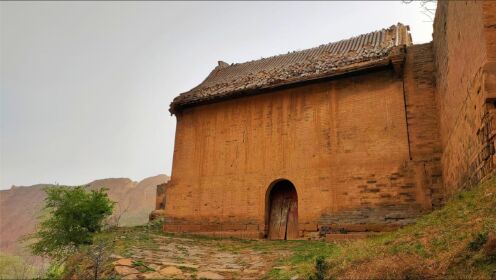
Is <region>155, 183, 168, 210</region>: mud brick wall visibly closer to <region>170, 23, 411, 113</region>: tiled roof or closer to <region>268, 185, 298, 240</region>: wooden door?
<region>170, 23, 411, 113</region>: tiled roof

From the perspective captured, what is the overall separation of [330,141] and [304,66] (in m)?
2.99

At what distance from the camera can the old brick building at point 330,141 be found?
34.2 ft

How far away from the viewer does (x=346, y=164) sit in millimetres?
11680

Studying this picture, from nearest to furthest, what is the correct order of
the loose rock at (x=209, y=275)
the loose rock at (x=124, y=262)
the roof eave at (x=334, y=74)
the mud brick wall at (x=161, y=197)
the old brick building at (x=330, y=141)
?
the loose rock at (x=209, y=275) → the loose rock at (x=124, y=262) → the old brick building at (x=330, y=141) → the roof eave at (x=334, y=74) → the mud brick wall at (x=161, y=197)

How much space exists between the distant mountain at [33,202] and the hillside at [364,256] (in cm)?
6134

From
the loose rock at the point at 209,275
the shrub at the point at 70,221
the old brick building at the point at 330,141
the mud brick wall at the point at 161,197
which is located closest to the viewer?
the loose rock at the point at 209,275

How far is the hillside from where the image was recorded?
4.44 metres

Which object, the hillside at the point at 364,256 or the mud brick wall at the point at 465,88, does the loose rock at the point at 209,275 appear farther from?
the mud brick wall at the point at 465,88

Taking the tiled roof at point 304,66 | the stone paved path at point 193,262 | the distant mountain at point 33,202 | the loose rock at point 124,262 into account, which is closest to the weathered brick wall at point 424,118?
the tiled roof at point 304,66

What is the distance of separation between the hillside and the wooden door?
77.0 inches

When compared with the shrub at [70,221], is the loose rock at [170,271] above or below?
below

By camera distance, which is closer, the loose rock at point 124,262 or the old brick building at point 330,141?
the loose rock at point 124,262

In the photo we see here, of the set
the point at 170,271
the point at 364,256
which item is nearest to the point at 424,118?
the point at 364,256

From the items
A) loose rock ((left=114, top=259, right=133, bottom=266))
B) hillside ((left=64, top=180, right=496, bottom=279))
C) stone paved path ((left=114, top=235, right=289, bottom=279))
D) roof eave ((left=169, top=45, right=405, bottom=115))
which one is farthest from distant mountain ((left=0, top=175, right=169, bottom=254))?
loose rock ((left=114, top=259, right=133, bottom=266))
